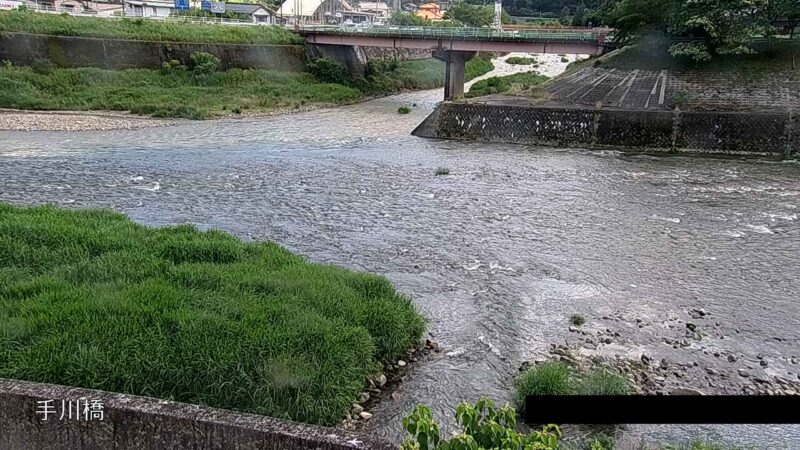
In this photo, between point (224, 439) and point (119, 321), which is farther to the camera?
point (119, 321)

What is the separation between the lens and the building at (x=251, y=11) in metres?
57.2

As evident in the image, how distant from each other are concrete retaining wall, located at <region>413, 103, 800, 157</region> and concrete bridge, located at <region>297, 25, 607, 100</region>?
7622mm

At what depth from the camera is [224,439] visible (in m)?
3.68

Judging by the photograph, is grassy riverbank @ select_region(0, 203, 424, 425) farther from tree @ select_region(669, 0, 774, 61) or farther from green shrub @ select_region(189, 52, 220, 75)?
green shrub @ select_region(189, 52, 220, 75)

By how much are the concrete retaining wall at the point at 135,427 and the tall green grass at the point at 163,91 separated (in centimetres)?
2604

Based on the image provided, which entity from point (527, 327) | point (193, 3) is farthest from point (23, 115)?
Answer: point (193, 3)

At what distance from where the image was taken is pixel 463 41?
32.6m

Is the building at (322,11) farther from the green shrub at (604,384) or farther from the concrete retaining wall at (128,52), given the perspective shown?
the green shrub at (604,384)

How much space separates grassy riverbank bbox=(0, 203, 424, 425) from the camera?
5.29m

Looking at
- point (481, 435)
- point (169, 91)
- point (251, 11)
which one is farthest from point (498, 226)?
point (251, 11)

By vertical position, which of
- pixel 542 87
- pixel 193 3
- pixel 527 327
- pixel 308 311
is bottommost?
pixel 527 327

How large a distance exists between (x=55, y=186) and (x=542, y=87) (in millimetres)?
19556

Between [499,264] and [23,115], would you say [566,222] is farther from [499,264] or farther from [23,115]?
[23,115]

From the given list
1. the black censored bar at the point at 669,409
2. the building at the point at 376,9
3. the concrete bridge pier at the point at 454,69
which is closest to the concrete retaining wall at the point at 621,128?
the concrete bridge pier at the point at 454,69
